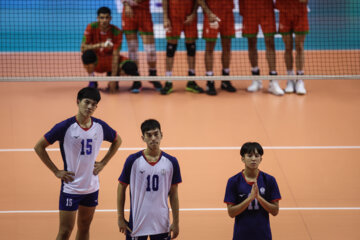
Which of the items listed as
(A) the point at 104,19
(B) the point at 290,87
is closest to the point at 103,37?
(A) the point at 104,19

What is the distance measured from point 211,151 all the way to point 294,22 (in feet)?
11.7

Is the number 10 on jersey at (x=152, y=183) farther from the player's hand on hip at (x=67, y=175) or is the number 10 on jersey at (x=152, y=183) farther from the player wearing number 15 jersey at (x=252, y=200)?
the player's hand on hip at (x=67, y=175)

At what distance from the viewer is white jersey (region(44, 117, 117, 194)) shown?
583 centimetres

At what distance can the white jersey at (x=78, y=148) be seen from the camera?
5832 millimetres

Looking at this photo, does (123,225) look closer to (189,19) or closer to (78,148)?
(78,148)

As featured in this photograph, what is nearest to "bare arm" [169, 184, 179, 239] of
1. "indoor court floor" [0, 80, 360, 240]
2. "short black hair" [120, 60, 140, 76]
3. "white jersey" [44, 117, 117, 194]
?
"white jersey" [44, 117, 117, 194]

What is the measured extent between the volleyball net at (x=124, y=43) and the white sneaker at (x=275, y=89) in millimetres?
1201

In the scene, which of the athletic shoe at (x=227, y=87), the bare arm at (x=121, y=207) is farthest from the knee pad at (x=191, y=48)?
the bare arm at (x=121, y=207)

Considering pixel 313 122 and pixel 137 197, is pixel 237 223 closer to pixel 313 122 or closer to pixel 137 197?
pixel 137 197

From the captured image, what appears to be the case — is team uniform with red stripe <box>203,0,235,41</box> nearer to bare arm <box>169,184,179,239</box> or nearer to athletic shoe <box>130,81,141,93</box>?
athletic shoe <box>130,81,141,93</box>

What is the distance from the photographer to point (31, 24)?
1619 centimetres

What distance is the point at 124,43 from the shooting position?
16016 mm

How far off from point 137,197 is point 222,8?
22.3ft

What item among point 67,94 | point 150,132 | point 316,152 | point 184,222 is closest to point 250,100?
point 316,152
